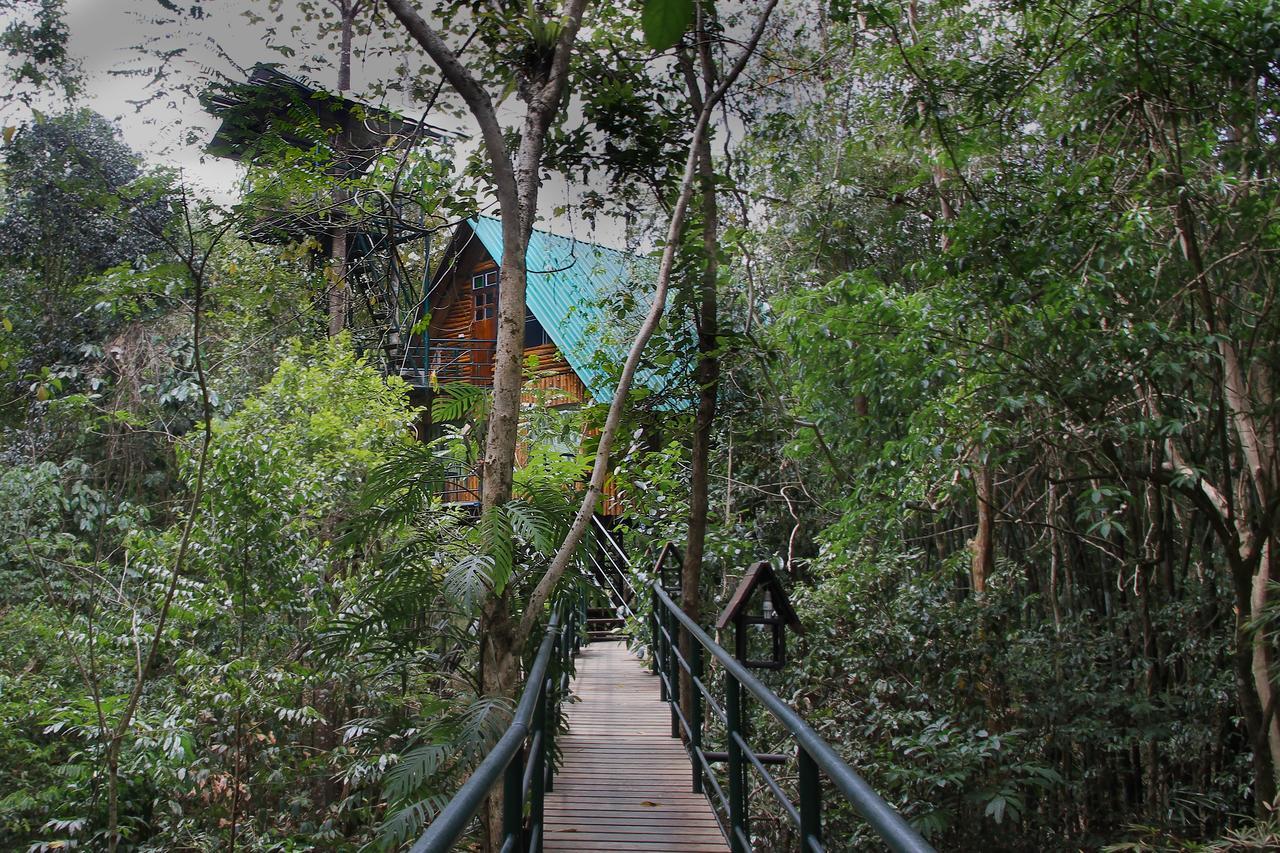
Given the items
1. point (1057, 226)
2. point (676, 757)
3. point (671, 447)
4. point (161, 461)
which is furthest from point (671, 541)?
point (161, 461)

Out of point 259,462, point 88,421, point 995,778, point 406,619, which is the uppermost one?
point 88,421

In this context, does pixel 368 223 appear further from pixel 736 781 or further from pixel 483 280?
pixel 483 280

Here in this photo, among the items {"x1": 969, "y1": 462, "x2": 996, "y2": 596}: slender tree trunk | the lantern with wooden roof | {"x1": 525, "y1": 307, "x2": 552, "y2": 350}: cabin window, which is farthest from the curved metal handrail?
{"x1": 525, "y1": 307, "x2": 552, "y2": 350}: cabin window

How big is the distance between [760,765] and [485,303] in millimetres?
14672

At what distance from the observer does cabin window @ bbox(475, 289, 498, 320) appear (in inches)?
645

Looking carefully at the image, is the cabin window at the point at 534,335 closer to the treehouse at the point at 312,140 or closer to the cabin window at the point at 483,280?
the cabin window at the point at 483,280

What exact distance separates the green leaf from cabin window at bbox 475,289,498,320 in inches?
627

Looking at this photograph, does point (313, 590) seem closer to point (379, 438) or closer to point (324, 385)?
point (379, 438)

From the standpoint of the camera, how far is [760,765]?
2596 millimetres

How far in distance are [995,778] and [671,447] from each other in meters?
3.67

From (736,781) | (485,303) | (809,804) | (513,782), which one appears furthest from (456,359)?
(809,804)

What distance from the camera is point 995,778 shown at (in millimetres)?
4863

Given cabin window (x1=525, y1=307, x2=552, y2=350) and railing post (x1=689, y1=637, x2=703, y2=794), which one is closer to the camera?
railing post (x1=689, y1=637, x2=703, y2=794)

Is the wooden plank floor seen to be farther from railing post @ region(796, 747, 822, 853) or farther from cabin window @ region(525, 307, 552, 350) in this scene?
cabin window @ region(525, 307, 552, 350)
